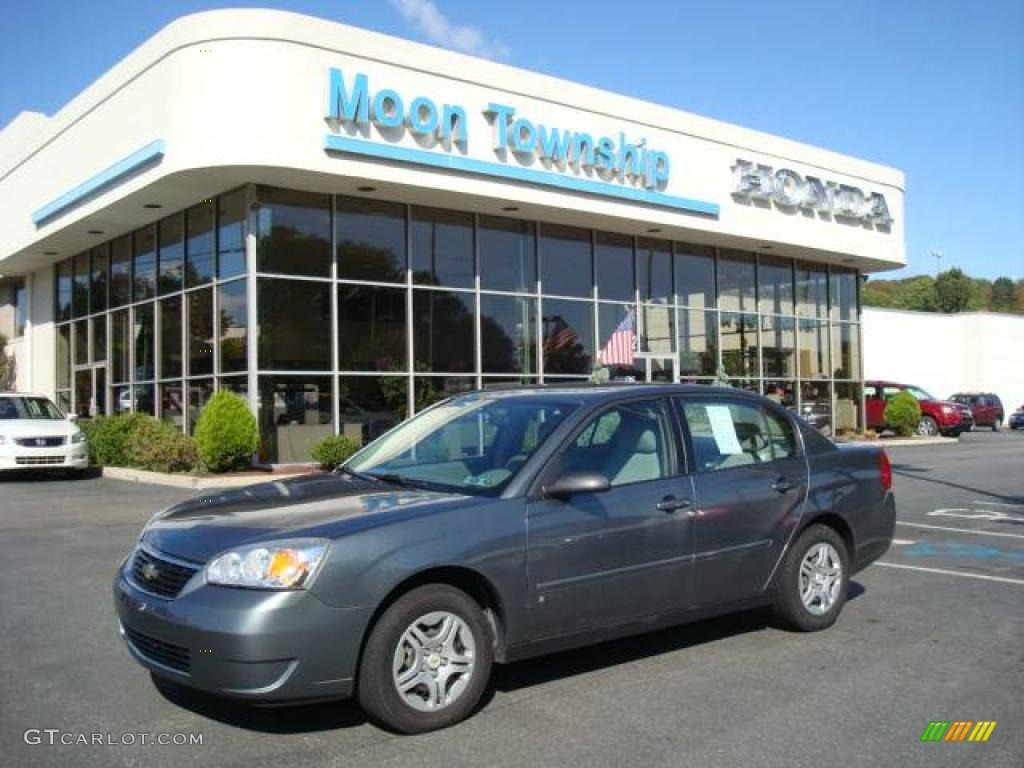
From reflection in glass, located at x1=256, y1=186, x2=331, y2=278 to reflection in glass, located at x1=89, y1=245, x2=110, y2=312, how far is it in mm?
7684

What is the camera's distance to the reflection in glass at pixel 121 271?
72.2 feet

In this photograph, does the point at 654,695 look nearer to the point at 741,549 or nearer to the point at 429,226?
the point at 741,549

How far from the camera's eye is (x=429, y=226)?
1934cm

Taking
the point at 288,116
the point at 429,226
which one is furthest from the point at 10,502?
the point at 429,226

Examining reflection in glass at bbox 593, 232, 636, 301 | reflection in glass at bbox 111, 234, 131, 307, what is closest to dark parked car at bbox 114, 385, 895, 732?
reflection in glass at bbox 593, 232, 636, 301

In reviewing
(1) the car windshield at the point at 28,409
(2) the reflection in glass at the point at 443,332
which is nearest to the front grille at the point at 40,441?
(1) the car windshield at the point at 28,409

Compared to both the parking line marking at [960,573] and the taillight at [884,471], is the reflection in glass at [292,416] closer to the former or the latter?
the parking line marking at [960,573]

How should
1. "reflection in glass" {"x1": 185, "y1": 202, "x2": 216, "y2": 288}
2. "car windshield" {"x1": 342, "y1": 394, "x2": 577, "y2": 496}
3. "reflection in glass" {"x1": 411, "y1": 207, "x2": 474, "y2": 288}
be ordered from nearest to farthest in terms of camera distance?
"car windshield" {"x1": 342, "y1": 394, "x2": 577, "y2": 496}
"reflection in glass" {"x1": 185, "y1": 202, "x2": 216, "y2": 288}
"reflection in glass" {"x1": 411, "y1": 207, "x2": 474, "y2": 288}

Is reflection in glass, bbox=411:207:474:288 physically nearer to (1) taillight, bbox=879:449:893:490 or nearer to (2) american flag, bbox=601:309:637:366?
(2) american flag, bbox=601:309:637:366

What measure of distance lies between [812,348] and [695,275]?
17.5 feet

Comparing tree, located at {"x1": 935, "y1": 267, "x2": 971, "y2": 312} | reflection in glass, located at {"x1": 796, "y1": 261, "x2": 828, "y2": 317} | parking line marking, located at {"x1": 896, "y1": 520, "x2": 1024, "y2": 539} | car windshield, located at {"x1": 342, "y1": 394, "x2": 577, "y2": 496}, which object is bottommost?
Answer: parking line marking, located at {"x1": 896, "y1": 520, "x2": 1024, "y2": 539}

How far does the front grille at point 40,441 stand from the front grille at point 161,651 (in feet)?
44.3

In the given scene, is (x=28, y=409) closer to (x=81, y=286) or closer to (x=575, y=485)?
(x=81, y=286)

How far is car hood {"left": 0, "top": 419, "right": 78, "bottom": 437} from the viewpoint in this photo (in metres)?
16.4
